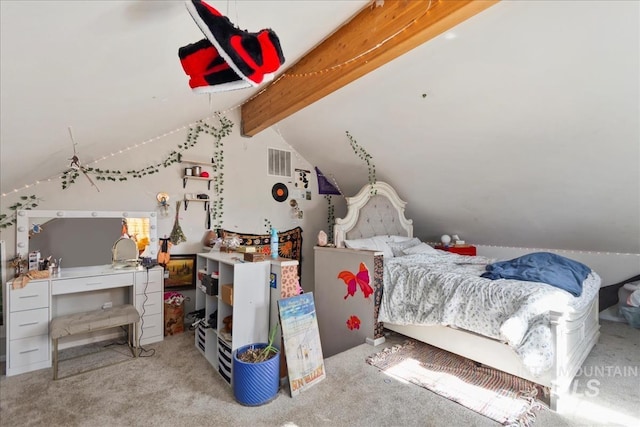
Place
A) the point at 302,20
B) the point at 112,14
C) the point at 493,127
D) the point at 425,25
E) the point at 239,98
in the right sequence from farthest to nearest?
the point at 239,98, the point at 493,127, the point at 302,20, the point at 425,25, the point at 112,14

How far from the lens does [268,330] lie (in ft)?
7.98

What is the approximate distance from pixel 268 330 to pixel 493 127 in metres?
2.68

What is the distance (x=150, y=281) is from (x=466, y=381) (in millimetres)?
3066

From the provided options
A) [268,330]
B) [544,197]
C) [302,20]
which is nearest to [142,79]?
[302,20]

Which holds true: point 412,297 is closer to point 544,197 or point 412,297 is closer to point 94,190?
point 544,197

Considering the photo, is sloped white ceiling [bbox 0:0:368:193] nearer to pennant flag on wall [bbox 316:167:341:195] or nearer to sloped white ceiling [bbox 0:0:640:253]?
sloped white ceiling [bbox 0:0:640:253]

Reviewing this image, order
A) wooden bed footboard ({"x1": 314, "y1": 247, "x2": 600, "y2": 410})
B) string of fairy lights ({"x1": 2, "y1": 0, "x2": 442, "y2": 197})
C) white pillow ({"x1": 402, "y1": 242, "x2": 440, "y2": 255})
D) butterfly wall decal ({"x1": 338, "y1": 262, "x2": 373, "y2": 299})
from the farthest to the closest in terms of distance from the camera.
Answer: white pillow ({"x1": 402, "y1": 242, "x2": 440, "y2": 255})
butterfly wall decal ({"x1": 338, "y1": 262, "x2": 373, "y2": 299})
wooden bed footboard ({"x1": 314, "y1": 247, "x2": 600, "y2": 410})
string of fairy lights ({"x1": 2, "y1": 0, "x2": 442, "y2": 197})

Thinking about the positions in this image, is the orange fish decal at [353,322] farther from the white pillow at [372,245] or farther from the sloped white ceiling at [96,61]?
the sloped white ceiling at [96,61]

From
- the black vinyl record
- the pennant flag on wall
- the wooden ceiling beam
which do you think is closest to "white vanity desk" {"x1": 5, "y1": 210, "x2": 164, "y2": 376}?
the black vinyl record

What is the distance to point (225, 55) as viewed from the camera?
1060mm

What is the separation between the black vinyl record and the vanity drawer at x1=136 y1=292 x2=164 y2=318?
197 cm

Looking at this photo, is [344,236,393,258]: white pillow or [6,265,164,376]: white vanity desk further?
[344,236,393,258]: white pillow

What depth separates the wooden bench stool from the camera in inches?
94.6

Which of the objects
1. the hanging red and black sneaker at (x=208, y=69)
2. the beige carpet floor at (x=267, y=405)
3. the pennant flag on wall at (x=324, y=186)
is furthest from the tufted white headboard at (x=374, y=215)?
the hanging red and black sneaker at (x=208, y=69)
